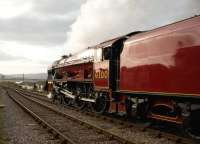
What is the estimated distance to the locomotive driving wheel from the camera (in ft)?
51.8

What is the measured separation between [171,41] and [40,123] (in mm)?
6845

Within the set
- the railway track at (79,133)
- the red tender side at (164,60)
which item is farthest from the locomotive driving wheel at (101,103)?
the red tender side at (164,60)

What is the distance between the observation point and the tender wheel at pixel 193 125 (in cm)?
979

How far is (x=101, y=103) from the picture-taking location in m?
16.7

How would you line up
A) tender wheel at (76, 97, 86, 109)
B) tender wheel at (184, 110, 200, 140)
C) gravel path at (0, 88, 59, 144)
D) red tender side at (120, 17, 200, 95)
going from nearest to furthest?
red tender side at (120, 17, 200, 95) < tender wheel at (184, 110, 200, 140) < gravel path at (0, 88, 59, 144) < tender wheel at (76, 97, 86, 109)

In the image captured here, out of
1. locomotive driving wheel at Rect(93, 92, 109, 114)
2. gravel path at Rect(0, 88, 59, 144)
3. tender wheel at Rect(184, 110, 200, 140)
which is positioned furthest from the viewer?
locomotive driving wheel at Rect(93, 92, 109, 114)

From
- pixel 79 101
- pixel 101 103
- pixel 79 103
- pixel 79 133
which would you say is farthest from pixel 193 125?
pixel 79 103

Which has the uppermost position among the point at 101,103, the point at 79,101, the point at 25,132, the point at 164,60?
the point at 164,60

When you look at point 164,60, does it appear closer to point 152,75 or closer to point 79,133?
point 152,75

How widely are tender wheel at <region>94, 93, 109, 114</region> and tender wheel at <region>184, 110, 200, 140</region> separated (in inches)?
235

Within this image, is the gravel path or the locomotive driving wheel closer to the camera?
the gravel path

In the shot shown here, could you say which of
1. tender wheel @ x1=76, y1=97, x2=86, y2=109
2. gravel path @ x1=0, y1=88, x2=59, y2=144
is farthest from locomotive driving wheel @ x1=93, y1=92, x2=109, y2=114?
gravel path @ x1=0, y1=88, x2=59, y2=144

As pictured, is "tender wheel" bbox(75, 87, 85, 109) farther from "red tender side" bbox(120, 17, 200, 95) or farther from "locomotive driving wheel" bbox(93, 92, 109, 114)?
"red tender side" bbox(120, 17, 200, 95)

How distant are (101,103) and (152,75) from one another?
226 inches
